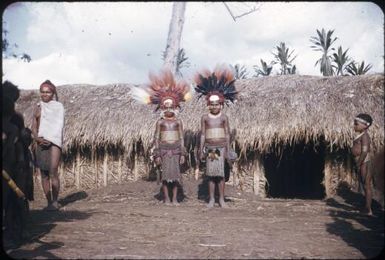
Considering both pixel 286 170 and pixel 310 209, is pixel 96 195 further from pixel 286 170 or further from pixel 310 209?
pixel 286 170

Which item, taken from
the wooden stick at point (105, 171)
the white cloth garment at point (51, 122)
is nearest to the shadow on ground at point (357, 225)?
the white cloth garment at point (51, 122)

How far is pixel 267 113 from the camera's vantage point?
8.64m

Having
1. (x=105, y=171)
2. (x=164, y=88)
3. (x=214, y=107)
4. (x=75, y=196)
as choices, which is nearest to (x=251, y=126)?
(x=214, y=107)

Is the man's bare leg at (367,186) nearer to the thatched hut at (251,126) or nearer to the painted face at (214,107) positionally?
the thatched hut at (251,126)

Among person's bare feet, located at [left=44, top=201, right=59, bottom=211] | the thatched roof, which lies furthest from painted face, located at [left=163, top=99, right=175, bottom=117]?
person's bare feet, located at [left=44, top=201, right=59, bottom=211]

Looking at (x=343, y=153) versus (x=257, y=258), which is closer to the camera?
(x=257, y=258)

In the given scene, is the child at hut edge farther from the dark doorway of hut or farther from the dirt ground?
the dark doorway of hut

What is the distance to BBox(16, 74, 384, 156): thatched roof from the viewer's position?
8.26 m

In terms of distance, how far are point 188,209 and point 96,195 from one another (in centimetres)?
285

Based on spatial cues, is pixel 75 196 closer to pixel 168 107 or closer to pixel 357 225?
pixel 168 107

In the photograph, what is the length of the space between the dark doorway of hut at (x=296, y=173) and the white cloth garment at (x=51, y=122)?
253 inches

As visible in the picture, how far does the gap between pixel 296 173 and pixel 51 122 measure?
829 centimetres

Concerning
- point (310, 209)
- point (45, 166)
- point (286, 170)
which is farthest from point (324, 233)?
point (286, 170)

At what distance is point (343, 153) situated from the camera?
8.38 metres
